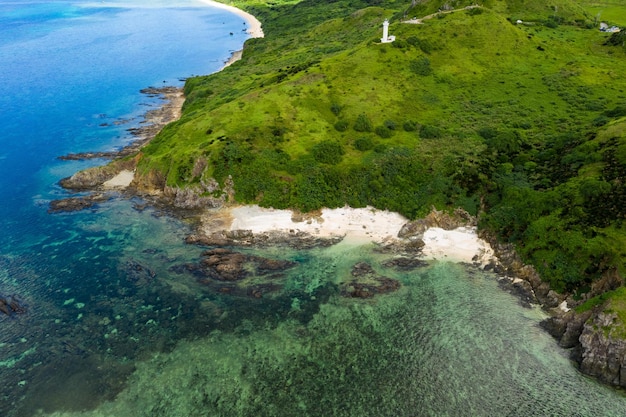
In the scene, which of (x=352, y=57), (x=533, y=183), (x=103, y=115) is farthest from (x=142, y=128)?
(x=533, y=183)

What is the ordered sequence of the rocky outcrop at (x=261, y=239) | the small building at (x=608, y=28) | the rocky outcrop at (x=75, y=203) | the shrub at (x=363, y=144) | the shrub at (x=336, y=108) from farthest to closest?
1. the small building at (x=608, y=28)
2. the shrub at (x=336, y=108)
3. the shrub at (x=363, y=144)
4. the rocky outcrop at (x=75, y=203)
5. the rocky outcrop at (x=261, y=239)

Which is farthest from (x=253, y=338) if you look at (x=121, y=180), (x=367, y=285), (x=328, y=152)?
(x=121, y=180)

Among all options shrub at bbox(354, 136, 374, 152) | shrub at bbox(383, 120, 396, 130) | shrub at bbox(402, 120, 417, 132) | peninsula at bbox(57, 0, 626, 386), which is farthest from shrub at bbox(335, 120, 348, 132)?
shrub at bbox(402, 120, 417, 132)

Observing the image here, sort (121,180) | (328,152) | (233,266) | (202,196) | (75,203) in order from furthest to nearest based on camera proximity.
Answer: (121,180)
(328,152)
(75,203)
(202,196)
(233,266)

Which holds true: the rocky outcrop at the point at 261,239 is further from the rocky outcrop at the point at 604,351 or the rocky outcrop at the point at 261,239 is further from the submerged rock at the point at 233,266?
the rocky outcrop at the point at 604,351

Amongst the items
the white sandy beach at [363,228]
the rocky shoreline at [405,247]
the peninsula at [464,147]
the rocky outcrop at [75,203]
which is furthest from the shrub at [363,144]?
the rocky outcrop at [75,203]

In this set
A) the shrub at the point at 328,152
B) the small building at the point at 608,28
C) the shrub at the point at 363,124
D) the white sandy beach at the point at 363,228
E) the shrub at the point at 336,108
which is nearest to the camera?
the white sandy beach at the point at 363,228

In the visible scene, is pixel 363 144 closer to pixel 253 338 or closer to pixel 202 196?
pixel 202 196
